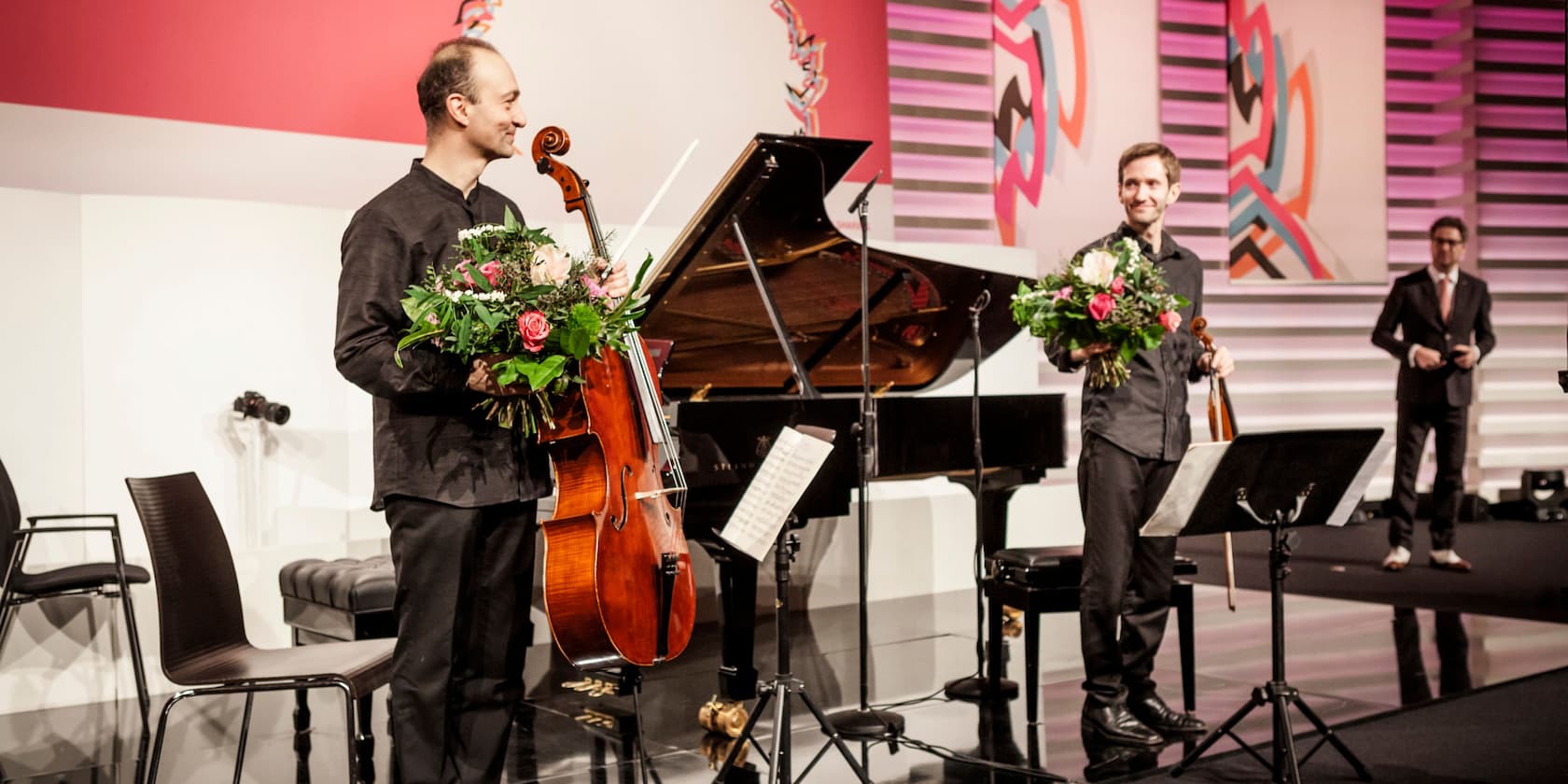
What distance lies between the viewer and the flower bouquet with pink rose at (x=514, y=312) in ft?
7.55

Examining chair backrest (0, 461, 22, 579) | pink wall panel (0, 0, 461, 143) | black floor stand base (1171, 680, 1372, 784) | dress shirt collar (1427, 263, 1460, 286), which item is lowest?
black floor stand base (1171, 680, 1372, 784)

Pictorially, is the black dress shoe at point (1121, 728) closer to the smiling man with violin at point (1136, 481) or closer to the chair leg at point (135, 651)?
the smiling man with violin at point (1136, 481)

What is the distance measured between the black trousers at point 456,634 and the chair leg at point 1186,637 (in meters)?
2.40

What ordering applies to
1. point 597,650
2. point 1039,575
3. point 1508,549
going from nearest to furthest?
point 597,650 < point 1039,575 < point 1508,549

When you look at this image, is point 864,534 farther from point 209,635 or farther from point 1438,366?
point 1438,366

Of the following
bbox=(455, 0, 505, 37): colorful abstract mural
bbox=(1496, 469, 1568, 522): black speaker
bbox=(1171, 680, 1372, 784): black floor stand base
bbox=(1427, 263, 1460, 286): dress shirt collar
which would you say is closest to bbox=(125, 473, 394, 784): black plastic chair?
bbox=(1171, 680, 1372, 784): black floor stand base

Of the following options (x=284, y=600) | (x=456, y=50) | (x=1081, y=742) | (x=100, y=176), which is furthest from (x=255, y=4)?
(x=1081, y=742)

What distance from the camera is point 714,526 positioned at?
418 cm

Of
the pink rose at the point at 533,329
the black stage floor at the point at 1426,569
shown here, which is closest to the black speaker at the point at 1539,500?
the black stage floor at the point at 1426,569

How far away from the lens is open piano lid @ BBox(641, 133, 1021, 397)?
4195 millimetres

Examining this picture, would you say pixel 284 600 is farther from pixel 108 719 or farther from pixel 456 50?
pixel 456 50

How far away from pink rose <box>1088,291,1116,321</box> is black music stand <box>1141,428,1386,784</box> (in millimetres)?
576

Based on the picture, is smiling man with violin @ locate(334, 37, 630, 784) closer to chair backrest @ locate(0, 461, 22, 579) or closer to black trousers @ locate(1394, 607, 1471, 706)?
chair backrest @ locate(0, 461, 22, 579)

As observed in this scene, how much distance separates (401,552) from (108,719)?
2.74 metres
